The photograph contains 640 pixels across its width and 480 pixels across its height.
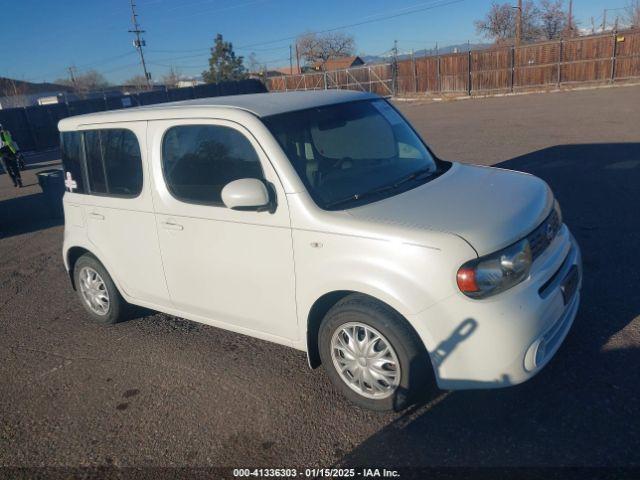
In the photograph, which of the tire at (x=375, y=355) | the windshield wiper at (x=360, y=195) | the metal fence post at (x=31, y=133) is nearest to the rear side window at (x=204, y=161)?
the windshield wiper at (x=360, y=195)

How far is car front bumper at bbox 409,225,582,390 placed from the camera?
2.67 m

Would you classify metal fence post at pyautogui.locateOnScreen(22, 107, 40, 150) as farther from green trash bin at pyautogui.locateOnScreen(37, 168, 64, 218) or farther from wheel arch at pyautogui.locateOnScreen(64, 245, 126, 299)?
wheel arch at pyautogui.locateOnScreen(64, 245, 126, 299)

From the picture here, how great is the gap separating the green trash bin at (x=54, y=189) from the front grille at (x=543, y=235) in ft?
29.2

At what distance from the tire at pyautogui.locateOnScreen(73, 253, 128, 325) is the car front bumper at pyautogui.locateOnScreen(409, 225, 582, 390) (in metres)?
3.03

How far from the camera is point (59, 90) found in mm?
73312

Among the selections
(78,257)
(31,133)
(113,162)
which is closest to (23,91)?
(31,133)

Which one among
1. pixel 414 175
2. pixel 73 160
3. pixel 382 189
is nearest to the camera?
pixel 382 189

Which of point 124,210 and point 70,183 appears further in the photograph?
point 70,183

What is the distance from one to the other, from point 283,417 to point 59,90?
8267 centimetres

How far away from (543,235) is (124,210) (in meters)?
3.15

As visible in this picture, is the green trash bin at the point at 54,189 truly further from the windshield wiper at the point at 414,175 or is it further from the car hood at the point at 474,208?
the car hood at the point at 474,208

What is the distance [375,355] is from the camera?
120 inches

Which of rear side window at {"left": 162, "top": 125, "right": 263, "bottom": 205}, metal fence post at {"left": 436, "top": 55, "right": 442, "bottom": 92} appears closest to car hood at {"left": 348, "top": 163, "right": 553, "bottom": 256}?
rear side window at {"left": 162, "top": 125, "right": 263, "bottom": 205}

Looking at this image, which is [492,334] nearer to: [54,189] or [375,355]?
[375,355]
